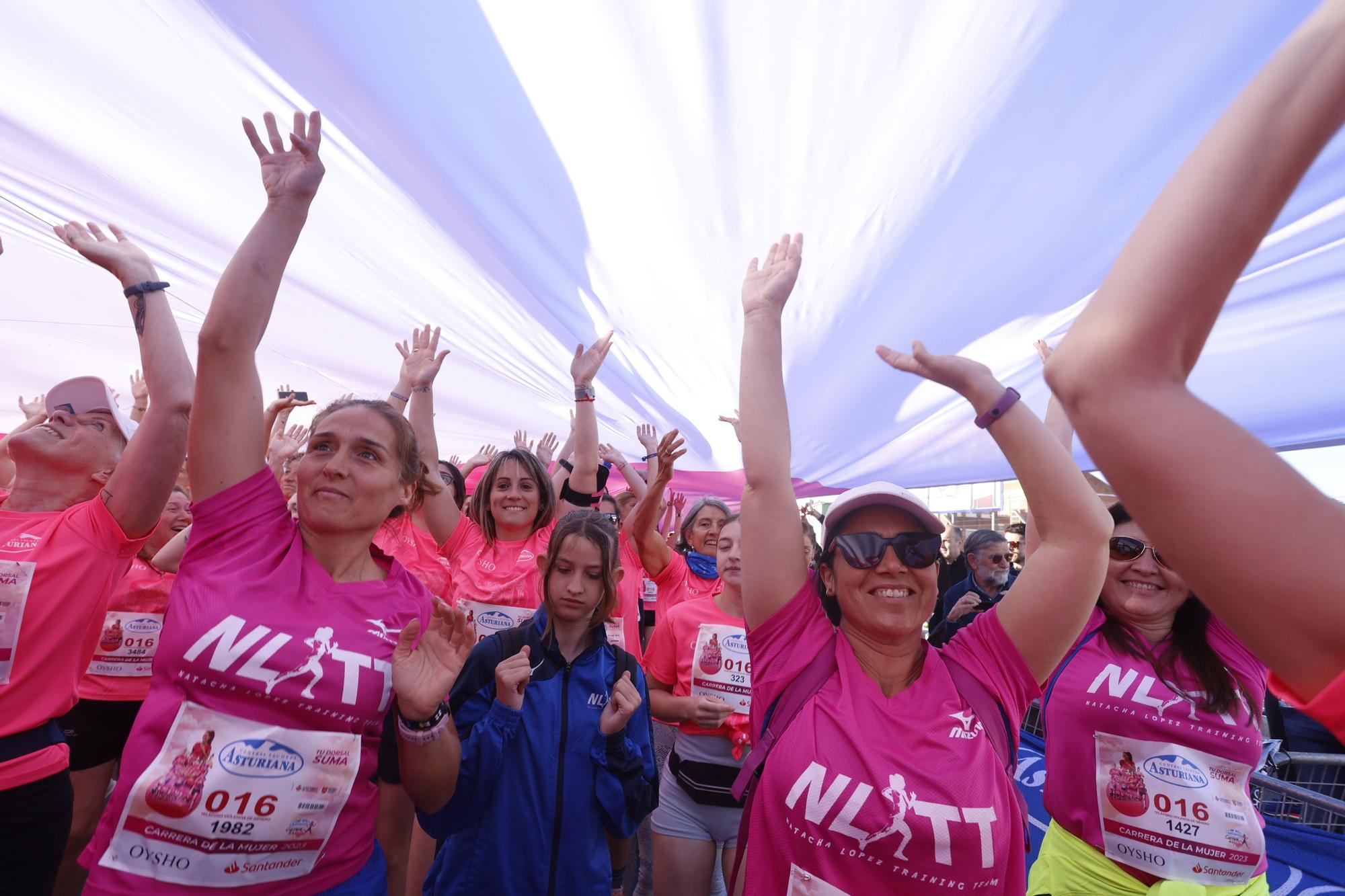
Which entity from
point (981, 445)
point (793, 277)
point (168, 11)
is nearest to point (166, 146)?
point (168, 11)

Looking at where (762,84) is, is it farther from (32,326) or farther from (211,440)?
(32,326)

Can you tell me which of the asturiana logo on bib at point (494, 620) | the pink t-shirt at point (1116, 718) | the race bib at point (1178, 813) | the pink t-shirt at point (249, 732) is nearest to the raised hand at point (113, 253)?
the pink t-shirt at point (249, 732)

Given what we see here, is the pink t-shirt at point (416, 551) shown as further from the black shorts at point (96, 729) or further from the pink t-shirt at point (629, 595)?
the black shorts at point (96, 729)

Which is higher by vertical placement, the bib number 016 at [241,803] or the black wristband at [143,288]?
the black wristband at [143,288]

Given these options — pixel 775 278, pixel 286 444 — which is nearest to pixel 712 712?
pixel 775 278

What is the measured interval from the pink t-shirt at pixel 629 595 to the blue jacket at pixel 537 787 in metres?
0.98

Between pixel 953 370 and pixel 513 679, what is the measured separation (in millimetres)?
1431

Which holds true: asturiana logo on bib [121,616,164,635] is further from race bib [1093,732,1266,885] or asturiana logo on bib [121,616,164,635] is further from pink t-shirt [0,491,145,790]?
race bib [1093,732,1266,885]

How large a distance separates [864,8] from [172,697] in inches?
89.3

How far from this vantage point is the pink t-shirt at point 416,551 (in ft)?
12.1

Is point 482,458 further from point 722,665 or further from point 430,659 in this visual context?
Result: point 430,659

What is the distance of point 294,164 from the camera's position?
5.75 feet

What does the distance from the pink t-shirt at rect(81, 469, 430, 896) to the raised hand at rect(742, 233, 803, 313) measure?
1.24 metres

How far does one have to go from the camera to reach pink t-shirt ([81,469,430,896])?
1.34 meters
